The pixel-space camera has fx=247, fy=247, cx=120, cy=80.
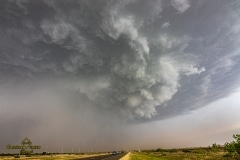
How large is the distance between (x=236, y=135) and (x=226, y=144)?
2313 millimetres

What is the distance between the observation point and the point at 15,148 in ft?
557

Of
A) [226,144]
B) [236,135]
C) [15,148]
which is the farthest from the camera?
[15,148]

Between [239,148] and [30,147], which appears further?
[30,147]

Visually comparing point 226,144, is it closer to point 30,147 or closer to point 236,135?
point 236,135

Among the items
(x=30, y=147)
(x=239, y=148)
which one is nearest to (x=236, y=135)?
(x=239, y=148)

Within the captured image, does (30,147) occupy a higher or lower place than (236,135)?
higher

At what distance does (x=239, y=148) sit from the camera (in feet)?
91.0

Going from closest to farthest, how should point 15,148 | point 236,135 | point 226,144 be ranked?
point 236,135
point 226,144
point 15,148

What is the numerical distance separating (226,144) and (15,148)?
168626 mm

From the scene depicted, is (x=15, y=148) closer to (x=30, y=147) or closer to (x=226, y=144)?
(x=30, y=147)

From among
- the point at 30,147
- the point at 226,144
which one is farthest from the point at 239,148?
the point at 30,147

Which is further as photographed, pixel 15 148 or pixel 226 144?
pixel 15 148

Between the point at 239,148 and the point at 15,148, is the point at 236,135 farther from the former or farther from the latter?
the point at 15,148

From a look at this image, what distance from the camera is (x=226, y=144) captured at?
29078 millimetres
